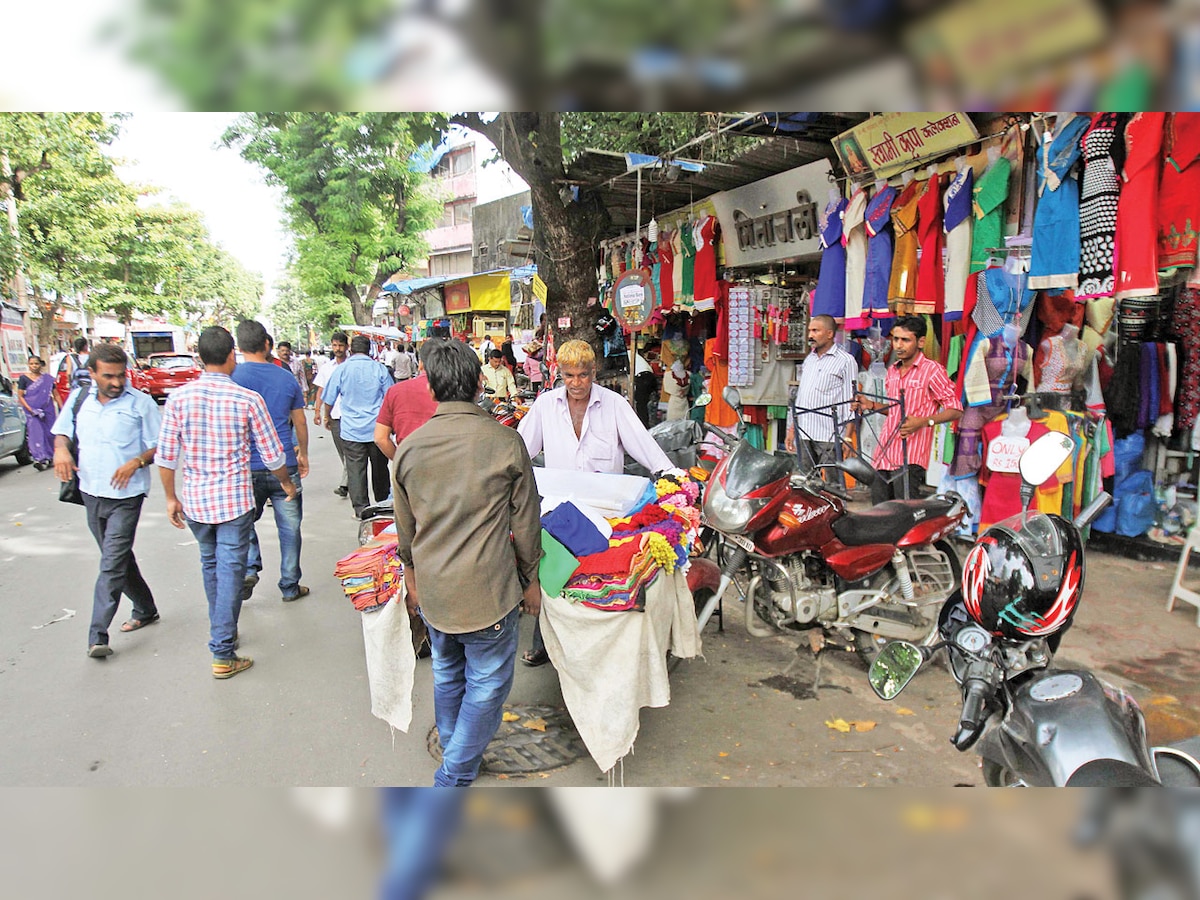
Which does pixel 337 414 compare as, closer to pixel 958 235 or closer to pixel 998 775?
pixel 958 235

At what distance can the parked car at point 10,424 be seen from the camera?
1066 cm

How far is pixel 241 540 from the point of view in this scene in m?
4.08

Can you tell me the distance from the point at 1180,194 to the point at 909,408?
2.00 meters

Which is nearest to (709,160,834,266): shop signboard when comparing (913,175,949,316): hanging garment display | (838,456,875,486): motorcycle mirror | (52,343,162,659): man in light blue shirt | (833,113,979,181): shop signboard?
(833,113,979,181): shop signboard

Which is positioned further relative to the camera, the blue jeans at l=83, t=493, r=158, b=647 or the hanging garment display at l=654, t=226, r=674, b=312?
the hanging garment display at l=654, t=226, r=674, b=312

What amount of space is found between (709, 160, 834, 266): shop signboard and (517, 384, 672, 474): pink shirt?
415 cm

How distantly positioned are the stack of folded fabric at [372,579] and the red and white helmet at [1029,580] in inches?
83.9

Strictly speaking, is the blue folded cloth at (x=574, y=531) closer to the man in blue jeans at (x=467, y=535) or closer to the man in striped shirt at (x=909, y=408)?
the man in blue jeans at (x=467, y=535)

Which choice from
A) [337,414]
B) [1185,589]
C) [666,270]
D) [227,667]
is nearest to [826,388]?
[1185,589]

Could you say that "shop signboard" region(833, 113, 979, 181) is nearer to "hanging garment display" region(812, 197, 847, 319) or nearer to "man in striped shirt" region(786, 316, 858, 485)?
"hanging garment display" region(812, 197, 847, 319)

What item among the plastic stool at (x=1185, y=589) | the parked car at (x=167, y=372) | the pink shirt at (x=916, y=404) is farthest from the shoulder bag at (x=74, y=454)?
the parked car at (x=167, y=372)

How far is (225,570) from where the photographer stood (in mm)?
4047

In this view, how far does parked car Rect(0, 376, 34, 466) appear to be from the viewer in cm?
1066
